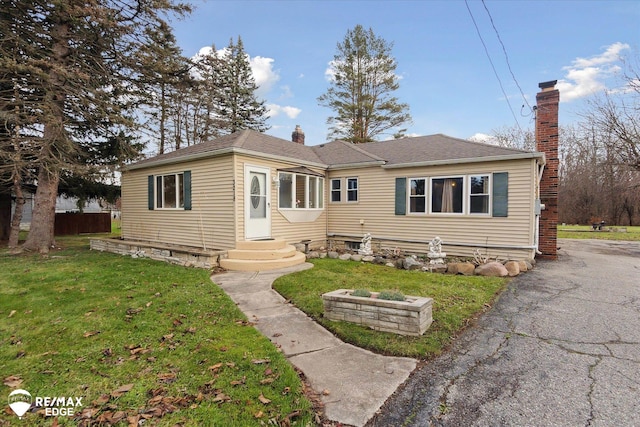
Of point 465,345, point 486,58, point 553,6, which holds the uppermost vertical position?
point 553,6

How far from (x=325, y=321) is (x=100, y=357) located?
8.46ft

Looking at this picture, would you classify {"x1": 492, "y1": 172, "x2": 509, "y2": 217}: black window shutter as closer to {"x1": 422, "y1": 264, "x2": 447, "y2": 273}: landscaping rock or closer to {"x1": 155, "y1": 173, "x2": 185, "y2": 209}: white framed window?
{"x1": 422, "y1": 264, "x2": 447, "y2": 273}: landscaping rock

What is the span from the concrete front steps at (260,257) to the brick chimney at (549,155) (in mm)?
8027

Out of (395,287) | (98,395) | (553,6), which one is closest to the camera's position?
(98,395)

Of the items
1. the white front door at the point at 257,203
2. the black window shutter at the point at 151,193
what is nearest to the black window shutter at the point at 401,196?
the white front door at the point at 257,203

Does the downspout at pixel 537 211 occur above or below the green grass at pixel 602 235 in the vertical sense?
above

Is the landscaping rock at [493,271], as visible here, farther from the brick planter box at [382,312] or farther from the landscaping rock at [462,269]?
the brick planter box at [382,312]

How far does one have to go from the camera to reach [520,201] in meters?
8.79

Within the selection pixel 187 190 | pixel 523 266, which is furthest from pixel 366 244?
pixel 187 190

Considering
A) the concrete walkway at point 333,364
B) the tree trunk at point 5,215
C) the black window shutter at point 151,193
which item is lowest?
the concrete walkway at point 333,364

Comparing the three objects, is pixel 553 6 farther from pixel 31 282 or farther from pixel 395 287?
pixel 31 282

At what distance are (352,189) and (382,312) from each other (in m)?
8.22

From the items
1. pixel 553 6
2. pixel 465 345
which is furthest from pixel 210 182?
pixel 553 6

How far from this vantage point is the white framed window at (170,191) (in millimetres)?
10602
